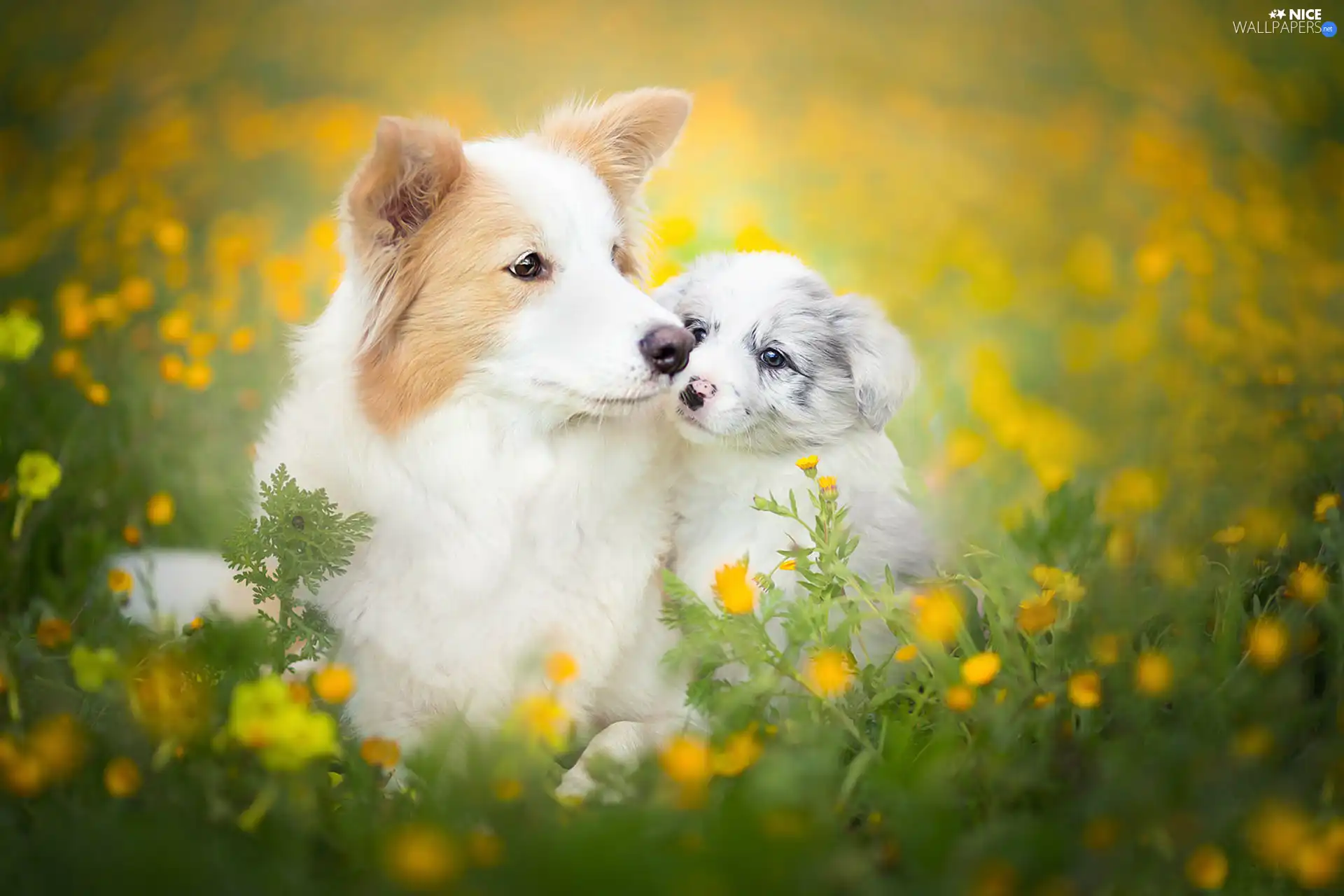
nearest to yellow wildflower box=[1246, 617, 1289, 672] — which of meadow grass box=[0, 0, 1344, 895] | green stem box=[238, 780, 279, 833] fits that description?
meadow grass box=[0, 0, 1344, 895]

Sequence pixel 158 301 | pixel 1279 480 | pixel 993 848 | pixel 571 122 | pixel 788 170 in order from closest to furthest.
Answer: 1. pixel 993 848
2. pixel 571 122
3. pixel 1279 480
4. pixel 158 301
5. pixel 788 170

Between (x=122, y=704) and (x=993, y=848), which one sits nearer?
(x=993, y=848)

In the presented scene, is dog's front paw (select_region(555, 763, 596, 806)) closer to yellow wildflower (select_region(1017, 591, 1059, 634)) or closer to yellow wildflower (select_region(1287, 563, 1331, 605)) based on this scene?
yellow wildflower (select_region(1017, 591, 1059, 634))

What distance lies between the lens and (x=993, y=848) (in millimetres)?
1153

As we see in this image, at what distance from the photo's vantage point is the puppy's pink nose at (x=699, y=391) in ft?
6.77

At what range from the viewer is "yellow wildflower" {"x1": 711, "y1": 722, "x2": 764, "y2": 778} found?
1.40m

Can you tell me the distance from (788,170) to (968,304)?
889 millimetres

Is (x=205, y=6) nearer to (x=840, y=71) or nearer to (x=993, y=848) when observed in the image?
(x=840, y=71)

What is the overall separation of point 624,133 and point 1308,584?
158cm

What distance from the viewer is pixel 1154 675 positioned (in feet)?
4.97

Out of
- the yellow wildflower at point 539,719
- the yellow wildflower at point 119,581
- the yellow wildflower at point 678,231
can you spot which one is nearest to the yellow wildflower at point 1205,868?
the yellow wildflower at point 539,719

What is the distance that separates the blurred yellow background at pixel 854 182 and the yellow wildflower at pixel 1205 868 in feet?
5.12

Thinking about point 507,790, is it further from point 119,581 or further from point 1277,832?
point 119,581

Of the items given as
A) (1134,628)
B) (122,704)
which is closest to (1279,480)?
(1134,628)
